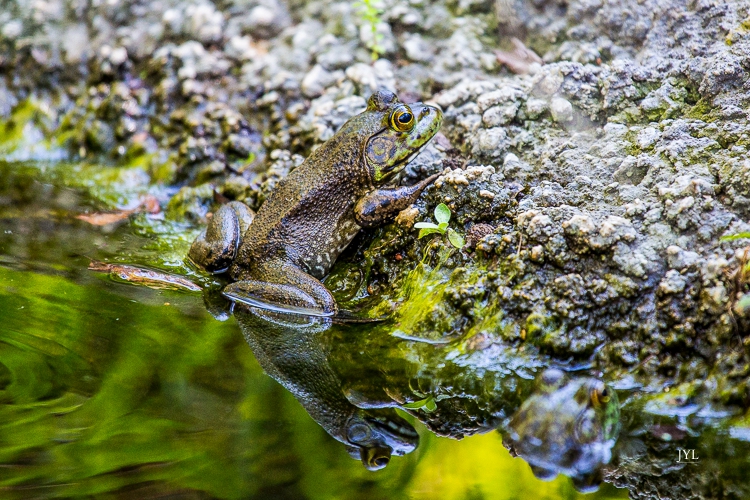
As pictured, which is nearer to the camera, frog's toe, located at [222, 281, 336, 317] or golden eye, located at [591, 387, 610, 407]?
golden eye, located at [591, 387, 610, 407]

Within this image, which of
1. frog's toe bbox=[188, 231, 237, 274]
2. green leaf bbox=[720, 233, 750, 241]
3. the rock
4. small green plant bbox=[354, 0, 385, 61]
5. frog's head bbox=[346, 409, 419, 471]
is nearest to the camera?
frog's head bbox=[346, 409, 419, 471]

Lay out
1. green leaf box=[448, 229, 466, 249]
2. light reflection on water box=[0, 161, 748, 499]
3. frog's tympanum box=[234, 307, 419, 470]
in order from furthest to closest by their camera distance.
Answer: green leaf box=[448, 229, 466, 249] → frog's tympanum box=[234, 307, 419, 470] → light reflection on water box=[0, 161, 748, 499]

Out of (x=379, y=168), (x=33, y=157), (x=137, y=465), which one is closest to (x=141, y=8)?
(x=33, y=157)

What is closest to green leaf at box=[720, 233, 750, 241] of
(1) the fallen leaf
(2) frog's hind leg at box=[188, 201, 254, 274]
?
(2) frog's hind leg at box=[188, 201, 254, 274]

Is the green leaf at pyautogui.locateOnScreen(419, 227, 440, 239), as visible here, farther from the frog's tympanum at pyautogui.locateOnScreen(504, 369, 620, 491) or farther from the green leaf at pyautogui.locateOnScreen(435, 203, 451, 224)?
the frog's tympanum at pyautogui.locateOnScreen(504, 369, 620, 491)

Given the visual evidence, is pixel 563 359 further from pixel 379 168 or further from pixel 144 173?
pixel 144 173

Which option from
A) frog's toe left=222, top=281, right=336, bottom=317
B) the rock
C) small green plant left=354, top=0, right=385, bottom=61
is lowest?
frog's toe left=222, top=281, right=336, bottom=317

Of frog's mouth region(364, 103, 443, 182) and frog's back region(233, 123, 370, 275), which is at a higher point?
frog's mouth region(364, 103, 443, 182)

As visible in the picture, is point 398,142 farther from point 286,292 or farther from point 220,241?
point 220,241
